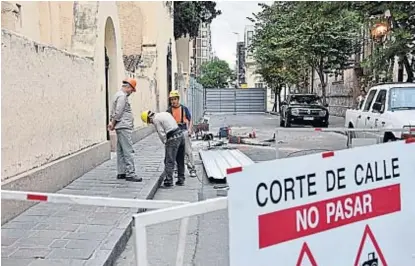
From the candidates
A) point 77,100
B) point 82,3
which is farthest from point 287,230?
point 82,3

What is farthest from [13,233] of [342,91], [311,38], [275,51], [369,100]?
[342,91]

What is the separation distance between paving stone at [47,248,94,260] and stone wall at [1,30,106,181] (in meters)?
1.55

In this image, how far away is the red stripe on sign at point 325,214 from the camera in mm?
3002

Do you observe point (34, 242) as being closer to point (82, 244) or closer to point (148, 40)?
point (82, 244)

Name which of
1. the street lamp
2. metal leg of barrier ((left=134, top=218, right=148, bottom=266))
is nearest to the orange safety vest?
metal leg of barrier ((left=134, top=218, right=148, bottom=266))

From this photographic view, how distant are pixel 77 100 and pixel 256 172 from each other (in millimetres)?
7583

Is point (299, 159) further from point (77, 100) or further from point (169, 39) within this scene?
point (169, 39)

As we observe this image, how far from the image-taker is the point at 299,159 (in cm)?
317

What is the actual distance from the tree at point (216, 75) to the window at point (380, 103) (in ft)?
213

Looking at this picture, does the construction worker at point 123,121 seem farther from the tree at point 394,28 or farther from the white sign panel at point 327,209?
the tree at point 394,28

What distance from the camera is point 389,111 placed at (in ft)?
39.1

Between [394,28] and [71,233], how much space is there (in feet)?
45.0

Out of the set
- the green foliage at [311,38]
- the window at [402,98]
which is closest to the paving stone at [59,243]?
the window at [402,98]

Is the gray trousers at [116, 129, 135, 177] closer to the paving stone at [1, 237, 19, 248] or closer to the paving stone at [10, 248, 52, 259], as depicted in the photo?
the paving stone at [1, 237, 19, 248]
